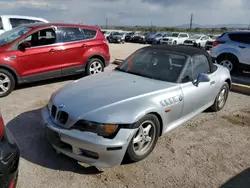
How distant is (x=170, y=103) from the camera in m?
3.25

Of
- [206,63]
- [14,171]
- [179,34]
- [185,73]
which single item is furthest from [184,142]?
[179,34]

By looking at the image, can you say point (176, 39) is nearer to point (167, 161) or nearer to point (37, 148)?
point (167, 161)

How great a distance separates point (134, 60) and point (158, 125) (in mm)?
1624

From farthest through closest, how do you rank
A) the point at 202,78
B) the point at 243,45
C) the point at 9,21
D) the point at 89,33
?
the point at 9,21 → the point at 243,45 → the point at 89,33 → the point at 202,78

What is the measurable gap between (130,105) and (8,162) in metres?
1.47

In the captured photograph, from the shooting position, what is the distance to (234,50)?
8.06m

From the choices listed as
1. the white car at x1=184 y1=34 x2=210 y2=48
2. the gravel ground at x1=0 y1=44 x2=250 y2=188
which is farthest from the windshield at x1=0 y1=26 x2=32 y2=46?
the white car at x1=184 y1=34 x2=210 y2=48

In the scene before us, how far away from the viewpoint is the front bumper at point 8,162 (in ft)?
6.08

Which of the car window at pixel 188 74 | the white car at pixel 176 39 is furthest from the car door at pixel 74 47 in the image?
the white car at pixel 176 39

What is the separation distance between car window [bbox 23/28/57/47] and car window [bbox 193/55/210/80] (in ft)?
12.8

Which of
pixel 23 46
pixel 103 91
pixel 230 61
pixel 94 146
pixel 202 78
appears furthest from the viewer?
pixel 230 61

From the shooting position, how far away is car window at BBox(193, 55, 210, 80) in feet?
12.9

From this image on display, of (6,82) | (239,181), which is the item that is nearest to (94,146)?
(239,181)

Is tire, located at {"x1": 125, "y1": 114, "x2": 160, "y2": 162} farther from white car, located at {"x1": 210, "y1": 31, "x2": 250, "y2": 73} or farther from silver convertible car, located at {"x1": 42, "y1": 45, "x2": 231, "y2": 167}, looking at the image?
white car, located at {"x1": 210, "y1": 31, "x2": 250, "y2": 73}
